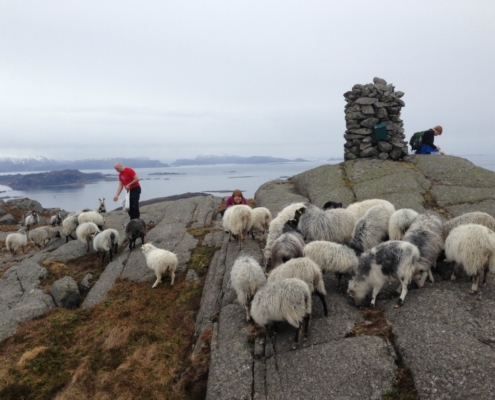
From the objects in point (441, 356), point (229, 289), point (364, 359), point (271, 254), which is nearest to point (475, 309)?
point (441, 356)

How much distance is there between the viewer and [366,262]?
7.48m

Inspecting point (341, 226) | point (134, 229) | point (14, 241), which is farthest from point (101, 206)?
point (341, 226)

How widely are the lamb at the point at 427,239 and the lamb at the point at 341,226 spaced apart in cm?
240

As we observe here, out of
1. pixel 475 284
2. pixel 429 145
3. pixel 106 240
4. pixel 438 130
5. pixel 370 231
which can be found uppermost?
pixel 438 130

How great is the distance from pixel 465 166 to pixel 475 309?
52.5 ft

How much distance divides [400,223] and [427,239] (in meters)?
1.51

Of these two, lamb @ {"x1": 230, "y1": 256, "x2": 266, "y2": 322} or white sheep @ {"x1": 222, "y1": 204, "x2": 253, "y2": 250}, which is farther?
white sheep @ {"x1": 222, "y1": 204, "x2": 253, "y2": 250}

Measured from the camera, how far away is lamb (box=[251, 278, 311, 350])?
634 cm

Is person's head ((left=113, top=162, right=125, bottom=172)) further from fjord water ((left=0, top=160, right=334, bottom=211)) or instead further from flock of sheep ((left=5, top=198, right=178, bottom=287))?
fjord water ((left=0, top=160, right=334, bottom=211))

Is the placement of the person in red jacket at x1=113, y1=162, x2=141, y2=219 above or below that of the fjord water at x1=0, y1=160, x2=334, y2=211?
above

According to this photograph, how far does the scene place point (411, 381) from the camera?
511cm

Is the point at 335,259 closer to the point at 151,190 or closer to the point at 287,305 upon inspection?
the point at 287,305

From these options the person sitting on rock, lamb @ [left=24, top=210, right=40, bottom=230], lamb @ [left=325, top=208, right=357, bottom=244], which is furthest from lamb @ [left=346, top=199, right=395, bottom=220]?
lamb @ [left=24, top=210, right=40, bottom=230]

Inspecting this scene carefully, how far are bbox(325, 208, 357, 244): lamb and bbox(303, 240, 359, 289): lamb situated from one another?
231cm
